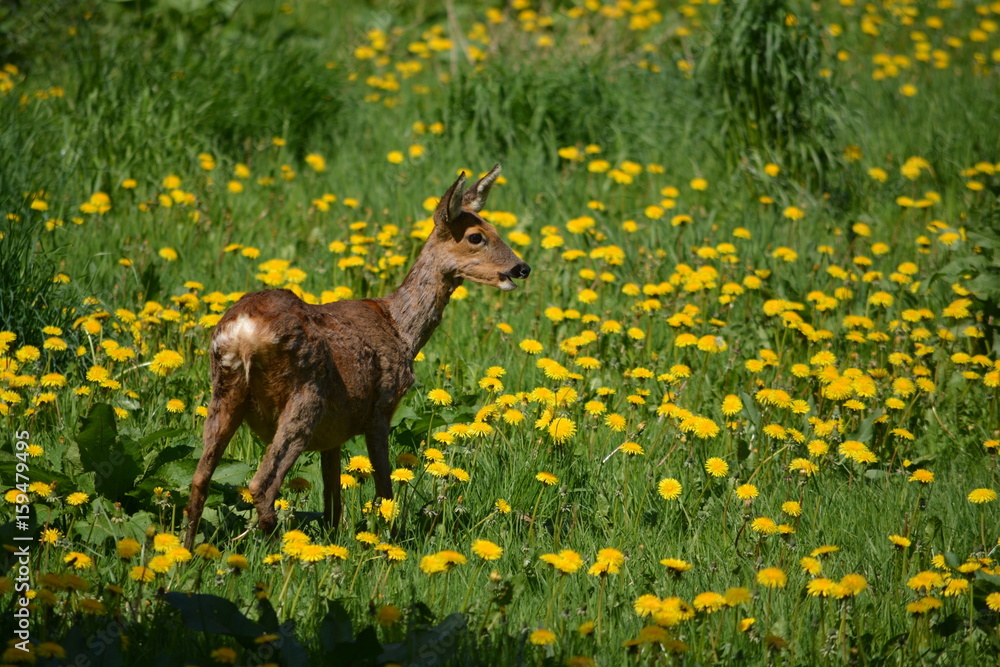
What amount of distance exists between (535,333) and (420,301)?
175 cm

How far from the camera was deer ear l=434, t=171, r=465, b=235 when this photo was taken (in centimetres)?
447

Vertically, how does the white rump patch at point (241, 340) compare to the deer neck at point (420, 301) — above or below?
above

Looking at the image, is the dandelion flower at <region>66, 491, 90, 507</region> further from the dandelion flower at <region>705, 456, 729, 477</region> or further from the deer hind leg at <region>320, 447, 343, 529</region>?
the dandelion flower at <region>705, 456, 729, 477</region>

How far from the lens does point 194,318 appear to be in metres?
5.99

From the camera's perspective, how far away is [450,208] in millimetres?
4531

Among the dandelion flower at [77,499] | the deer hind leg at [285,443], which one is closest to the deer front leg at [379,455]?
the deer hind leg at [285,443]

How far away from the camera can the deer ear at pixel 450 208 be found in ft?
14.7

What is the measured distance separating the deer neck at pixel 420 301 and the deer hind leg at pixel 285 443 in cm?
75

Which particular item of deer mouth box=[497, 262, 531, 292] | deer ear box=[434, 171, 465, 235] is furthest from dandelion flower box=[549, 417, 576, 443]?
deer ear box=[434, 171, 465, 235]

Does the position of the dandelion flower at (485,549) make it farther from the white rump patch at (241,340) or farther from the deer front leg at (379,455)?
the white rump patch at (241,340)

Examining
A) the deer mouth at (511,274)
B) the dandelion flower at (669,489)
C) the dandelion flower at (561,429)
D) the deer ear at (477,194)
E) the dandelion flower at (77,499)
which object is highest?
the deer ear at (477,194)

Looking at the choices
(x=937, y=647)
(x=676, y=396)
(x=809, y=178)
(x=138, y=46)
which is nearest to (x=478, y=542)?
(x=937, y=647)

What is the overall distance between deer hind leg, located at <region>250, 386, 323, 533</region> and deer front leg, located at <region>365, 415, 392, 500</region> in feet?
1.29

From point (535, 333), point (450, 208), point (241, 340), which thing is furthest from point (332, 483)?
point (535, 333)
